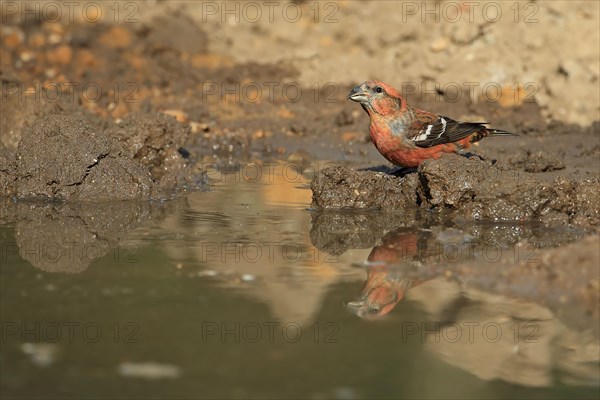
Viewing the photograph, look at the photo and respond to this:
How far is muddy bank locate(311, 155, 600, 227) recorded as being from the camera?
8328 millimetres

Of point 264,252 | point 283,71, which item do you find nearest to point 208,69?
point 283,71

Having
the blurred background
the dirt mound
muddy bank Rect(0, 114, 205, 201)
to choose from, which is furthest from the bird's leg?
the dirt mound

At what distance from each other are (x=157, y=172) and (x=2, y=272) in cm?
398

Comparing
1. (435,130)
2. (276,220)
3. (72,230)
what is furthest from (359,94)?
(72,230)

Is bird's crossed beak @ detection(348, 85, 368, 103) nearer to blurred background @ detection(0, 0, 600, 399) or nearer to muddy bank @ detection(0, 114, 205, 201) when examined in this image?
blurred background @ detection(0, 0, 600, 399)

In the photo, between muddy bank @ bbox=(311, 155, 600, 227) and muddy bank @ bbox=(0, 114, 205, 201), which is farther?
muddy bank @ bbox=(0, 114, 205, 201)

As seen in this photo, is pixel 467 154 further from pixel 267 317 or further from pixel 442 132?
pixel 267 317

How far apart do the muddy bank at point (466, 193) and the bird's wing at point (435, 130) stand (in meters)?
0.41

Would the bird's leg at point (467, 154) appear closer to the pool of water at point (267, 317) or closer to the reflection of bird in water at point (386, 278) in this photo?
the pool of water at point (267, 317)

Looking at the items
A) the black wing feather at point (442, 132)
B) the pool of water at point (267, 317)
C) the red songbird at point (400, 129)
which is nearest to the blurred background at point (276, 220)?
the pool of water at point (267, 317)

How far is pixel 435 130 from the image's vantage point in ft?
30.8

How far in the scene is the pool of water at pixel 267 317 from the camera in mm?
4863

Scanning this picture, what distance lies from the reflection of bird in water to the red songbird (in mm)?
1559

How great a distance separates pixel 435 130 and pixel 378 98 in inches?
22.8
